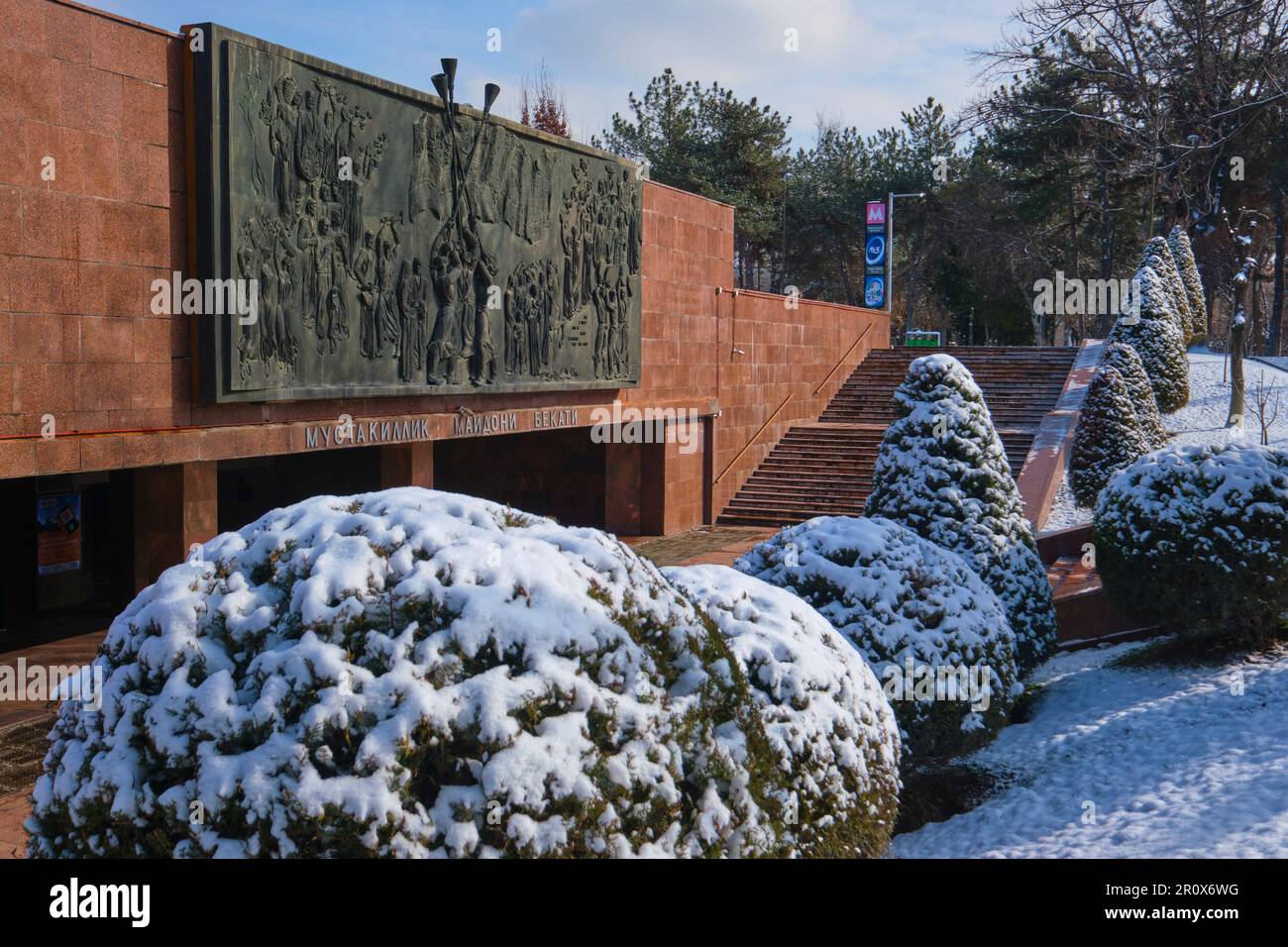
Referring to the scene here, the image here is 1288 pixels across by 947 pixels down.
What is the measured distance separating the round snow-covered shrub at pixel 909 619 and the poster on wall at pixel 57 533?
901 cm

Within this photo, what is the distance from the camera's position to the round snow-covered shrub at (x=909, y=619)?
6.86m

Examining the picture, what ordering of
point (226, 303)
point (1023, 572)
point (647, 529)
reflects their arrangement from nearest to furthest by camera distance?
point (1023, 572)
point (226, 303)
point (647, 529)

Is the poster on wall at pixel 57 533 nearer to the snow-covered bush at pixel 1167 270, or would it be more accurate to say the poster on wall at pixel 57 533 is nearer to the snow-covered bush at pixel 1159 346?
the snow-covered bush at pixel 1159 346

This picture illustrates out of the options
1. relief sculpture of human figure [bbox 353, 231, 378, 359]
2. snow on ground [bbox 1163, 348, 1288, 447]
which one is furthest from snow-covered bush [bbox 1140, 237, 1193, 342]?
→ relief sculpture of human figure [bbox 353, 231, 378, 359]

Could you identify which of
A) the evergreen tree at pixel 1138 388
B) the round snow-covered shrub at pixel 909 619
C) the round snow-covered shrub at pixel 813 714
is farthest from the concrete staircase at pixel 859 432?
the round snow-covered shrub at pixel 813 714

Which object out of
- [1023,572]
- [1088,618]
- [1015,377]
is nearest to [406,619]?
[1023,572]

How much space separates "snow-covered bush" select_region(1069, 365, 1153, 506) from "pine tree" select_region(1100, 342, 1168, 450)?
1.24 metres

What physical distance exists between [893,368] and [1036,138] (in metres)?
15.9

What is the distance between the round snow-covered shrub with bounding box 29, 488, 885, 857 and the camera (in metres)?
2.94

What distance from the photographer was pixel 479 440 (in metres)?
20.7

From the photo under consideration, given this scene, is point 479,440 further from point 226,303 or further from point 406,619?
point 406,619

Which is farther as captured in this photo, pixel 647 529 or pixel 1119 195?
pixel 1119 195

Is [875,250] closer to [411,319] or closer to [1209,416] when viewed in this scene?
[1209,416]

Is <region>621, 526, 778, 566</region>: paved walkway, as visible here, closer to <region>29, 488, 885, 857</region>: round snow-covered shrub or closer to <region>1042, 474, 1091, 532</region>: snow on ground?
<region>1042, 474, 1091, 532</region>: snow on ground
